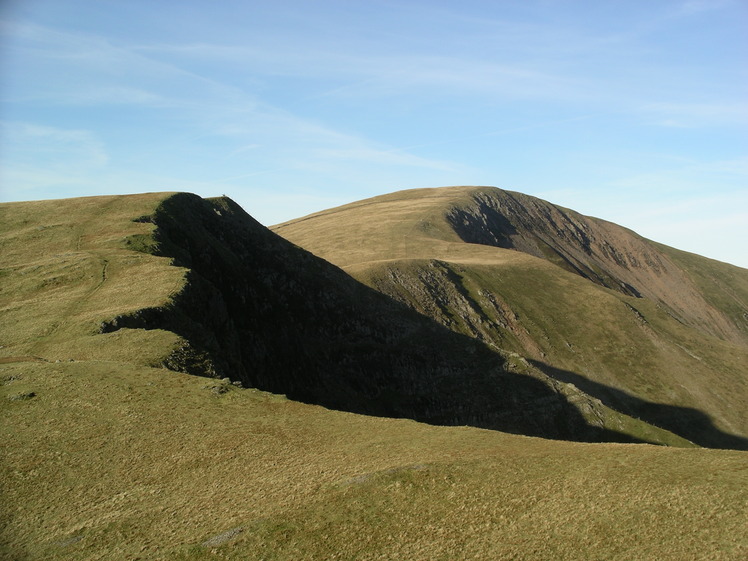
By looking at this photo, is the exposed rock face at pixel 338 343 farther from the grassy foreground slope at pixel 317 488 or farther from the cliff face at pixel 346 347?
the grassy foreground slope at pixel 317 488

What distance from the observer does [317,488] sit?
31.1m

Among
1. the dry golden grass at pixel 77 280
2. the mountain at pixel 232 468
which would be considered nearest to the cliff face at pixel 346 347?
the dry golden grass at pixel 77 280

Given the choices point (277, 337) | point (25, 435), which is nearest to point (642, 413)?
point (277, 337)

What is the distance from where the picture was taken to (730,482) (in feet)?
99.5

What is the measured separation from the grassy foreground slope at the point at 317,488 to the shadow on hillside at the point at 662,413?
115 metres

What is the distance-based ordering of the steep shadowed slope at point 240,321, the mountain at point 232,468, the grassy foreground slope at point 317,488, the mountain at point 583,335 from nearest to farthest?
the grassy foreground slope at point 317,488
the mountain at point 232,468
the steep shadowed slope at point 240,321
the mountain at point 583,335

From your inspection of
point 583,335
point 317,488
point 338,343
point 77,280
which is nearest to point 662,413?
point 583,335

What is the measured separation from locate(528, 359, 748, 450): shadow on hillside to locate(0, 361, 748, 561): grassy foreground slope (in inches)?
4535

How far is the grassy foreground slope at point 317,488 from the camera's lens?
2628 cm

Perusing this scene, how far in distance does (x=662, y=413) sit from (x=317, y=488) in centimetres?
13927

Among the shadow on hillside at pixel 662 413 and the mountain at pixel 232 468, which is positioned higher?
the mountain at pixel 232 468

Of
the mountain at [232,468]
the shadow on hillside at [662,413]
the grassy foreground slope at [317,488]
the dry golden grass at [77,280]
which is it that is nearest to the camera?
the grassy foreground slope at [317,488]

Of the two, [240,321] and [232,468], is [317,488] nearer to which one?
[232,468]

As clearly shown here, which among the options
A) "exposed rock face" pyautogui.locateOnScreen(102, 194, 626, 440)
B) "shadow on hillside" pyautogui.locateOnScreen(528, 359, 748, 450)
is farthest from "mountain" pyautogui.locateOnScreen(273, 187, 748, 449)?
"exposed rock face" pyautogui.locateOnScreen(102, 194, 626, 440)
